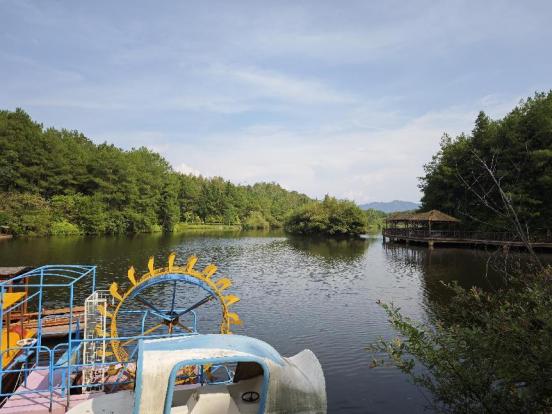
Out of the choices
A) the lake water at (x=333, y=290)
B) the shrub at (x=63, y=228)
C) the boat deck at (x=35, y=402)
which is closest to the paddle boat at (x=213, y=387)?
the boat deck at (x=35, y=402)

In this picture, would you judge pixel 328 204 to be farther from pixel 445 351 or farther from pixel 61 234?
pixel 445 351

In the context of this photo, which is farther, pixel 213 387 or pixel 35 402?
pixel 35 402

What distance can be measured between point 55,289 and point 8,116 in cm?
5597

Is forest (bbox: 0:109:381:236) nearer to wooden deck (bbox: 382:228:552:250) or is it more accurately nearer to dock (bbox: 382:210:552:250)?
dock (bbox: 382:210:552:250)

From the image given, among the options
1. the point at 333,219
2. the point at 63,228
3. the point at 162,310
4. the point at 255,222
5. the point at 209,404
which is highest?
the point at 333,219

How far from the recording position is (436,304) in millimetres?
22875

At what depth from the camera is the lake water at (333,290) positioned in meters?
13.3

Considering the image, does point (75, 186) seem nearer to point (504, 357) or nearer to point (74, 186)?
point (74, 186)

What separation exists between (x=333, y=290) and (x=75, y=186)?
60.9 m

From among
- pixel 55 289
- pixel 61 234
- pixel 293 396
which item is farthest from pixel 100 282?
pixel 61 234

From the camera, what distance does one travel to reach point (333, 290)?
90.6ft

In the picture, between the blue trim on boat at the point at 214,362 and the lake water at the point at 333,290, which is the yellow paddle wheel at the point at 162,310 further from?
the lake water at the point at 333,290

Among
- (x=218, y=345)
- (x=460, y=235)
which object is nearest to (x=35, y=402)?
(x=218, y=345)

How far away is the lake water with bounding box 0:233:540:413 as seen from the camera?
1330 centimetres
